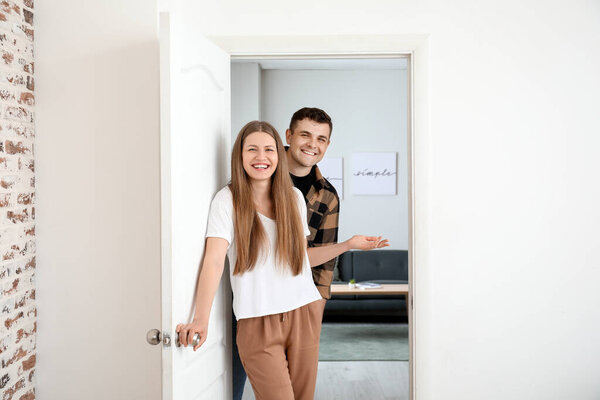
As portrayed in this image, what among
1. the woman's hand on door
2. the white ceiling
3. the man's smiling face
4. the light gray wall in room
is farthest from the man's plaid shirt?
the white ceiling

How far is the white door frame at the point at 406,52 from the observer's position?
7.00 feet

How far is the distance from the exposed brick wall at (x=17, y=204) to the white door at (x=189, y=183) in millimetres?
733

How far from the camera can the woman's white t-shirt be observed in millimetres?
1918

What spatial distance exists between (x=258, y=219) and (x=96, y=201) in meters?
0.69

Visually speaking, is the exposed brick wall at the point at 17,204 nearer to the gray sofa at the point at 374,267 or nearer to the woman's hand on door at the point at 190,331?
the woman's hand on door at the point at 190,331

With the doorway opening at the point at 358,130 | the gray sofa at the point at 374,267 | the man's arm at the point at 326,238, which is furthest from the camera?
the doorway opening at the point at 358,130

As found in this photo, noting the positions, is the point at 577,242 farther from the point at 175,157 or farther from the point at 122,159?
the point at 122,159

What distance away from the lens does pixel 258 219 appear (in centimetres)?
197

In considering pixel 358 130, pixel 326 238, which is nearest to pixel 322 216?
pixel 326 238

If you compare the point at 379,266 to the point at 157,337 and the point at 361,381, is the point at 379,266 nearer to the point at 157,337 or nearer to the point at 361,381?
the point at 361,381

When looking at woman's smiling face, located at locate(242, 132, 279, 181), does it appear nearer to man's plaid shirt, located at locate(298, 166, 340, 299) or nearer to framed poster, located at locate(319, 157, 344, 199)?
man's plaid shirt, located at locate(298, 166, 340, 299)

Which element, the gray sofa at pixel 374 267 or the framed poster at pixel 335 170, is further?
the framed poster at pixel 335 170

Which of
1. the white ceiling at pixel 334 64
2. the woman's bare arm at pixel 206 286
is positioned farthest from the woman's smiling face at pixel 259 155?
the white ceiling at pixel 334 64

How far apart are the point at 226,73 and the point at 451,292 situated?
134 centimetres
